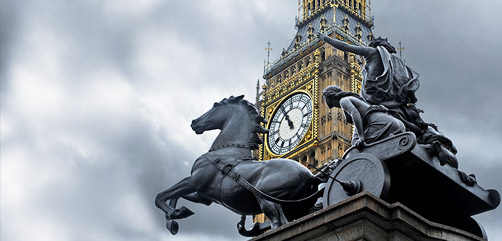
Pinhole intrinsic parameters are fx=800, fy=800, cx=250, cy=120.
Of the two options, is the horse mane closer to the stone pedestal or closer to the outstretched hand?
the outstretched hand

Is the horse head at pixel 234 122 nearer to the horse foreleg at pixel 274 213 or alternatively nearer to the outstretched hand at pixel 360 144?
the horse foreleg at pixel 274 213

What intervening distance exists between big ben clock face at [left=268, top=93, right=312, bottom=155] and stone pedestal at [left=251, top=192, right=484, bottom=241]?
68979mm

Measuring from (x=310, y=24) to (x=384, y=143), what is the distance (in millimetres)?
80522

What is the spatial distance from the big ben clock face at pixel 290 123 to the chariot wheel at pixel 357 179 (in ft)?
222

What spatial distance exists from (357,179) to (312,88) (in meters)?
69.8

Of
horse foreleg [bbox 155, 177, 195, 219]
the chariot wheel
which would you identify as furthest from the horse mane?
the chariot wheel

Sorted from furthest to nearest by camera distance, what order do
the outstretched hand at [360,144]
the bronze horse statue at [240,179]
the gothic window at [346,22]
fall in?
the gothic window at [346,22] → the bronze horse statue at [240,179] → the outstretched hand at [360,144]

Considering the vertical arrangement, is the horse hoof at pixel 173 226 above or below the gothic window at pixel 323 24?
below

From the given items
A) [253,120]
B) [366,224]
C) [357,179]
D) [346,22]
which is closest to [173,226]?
[253,120]

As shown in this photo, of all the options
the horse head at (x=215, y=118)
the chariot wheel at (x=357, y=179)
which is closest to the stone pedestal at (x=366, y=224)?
the chariot wheel at (x=357, y=179)

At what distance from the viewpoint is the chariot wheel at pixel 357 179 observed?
484 inches

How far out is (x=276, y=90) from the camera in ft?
284

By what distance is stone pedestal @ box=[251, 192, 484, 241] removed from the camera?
11141 mm

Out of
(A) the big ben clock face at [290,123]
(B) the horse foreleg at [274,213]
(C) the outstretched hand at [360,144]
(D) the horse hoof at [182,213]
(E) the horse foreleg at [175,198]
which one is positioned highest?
(A) the big ben clock face at [290,123]
